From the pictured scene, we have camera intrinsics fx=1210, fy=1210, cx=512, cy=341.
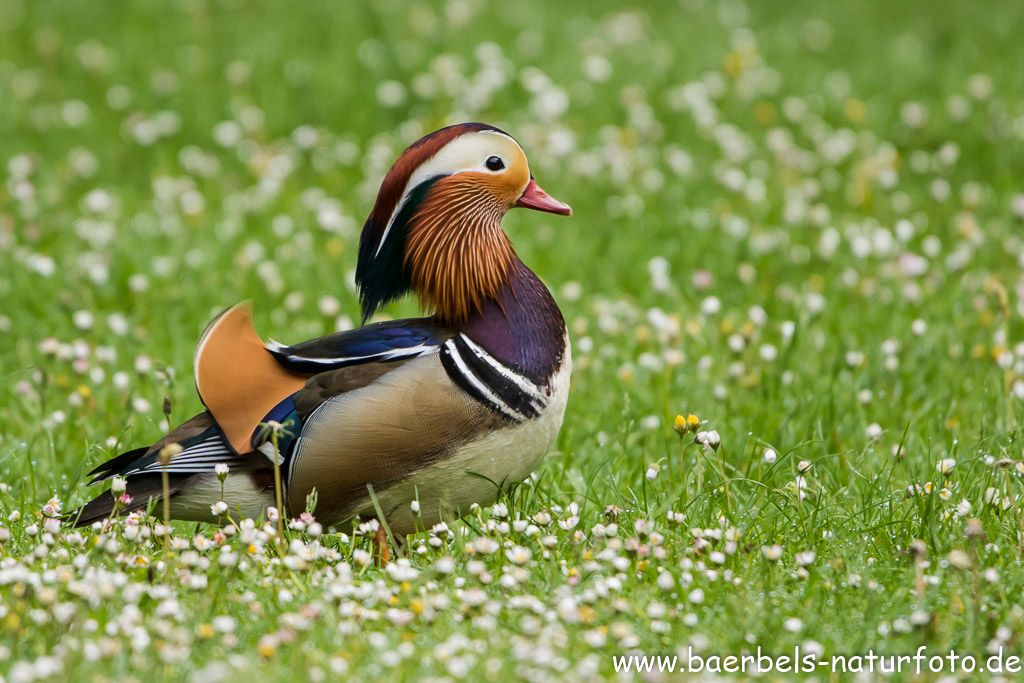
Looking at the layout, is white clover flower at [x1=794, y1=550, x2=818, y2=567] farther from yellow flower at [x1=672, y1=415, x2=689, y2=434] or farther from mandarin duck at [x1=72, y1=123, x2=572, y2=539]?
mandarin duck at [x1=72, y1=123, x2=572, y2=539]

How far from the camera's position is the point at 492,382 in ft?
11.4

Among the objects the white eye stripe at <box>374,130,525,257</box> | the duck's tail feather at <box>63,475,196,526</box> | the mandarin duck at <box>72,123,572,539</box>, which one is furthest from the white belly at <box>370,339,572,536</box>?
the white eye stripe at <box>374,130,525,257</box>

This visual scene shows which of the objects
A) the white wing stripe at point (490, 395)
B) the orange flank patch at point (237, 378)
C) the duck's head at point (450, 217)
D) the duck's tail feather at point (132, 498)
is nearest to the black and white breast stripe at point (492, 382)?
the white wing stripe at point (490, 395)

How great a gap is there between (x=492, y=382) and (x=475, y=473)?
0.88 ft

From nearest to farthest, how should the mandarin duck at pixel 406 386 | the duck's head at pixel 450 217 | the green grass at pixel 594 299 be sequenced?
1. the green grass at pixel 594 299
2. the mandarin duck at pixel 406 386
3. the duck's head at pixel 450 217

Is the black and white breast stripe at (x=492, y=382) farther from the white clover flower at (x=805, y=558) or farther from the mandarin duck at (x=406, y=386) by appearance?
the white clover flower at (x=805, y=558)

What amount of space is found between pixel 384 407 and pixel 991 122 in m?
5.91

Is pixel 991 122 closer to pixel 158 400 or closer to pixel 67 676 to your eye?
pixel 158 400

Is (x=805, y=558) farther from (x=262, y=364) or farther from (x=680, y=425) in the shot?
(x=262, y=364)

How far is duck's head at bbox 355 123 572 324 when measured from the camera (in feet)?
12.0

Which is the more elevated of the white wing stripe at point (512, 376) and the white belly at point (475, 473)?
the white wing stripe at point (512, 376)

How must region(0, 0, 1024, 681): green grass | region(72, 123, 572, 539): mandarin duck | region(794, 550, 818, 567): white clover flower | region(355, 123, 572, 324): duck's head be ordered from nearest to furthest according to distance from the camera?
region(0, 0, 1024, 681): green grass
region(794, 550, 818, 567): white clover flower
region(72, 123, 572, 539): mandarin duck
region(355, 123, 572, 324): duck's head

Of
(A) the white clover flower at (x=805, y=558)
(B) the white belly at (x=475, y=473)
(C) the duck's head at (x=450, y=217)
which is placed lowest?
(A) the white clover flower at (x=805, y=558)

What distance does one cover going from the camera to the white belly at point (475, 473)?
347 centimetres
